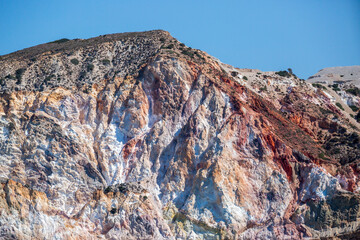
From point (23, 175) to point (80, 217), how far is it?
808 cm

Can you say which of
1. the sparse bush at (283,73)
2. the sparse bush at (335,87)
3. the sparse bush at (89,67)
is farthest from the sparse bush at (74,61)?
the sparse bush at (335,87)

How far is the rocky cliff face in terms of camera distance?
240 feet

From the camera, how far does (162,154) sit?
262ft

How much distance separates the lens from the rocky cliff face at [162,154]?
73125mm

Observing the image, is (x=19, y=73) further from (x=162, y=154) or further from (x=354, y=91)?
(x=354, y=91)

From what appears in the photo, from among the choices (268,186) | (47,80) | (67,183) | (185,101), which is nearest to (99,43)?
(47,80)

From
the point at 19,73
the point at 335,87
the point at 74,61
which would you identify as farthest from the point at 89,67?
the point at 335,87

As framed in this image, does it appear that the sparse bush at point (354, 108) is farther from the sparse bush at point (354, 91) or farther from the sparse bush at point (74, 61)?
the sparse bush at point (74, 61)

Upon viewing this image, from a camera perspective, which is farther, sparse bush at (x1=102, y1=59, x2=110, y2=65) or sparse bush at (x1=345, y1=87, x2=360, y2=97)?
sparse bush at (x1=345, y1=87, x2=360, y2=97)

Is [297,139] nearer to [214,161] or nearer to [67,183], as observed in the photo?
[214,161]

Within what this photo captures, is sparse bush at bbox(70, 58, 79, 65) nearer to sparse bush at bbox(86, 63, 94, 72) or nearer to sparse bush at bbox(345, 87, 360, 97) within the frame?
sparse bush at bbox(86, 63, 94, 72)

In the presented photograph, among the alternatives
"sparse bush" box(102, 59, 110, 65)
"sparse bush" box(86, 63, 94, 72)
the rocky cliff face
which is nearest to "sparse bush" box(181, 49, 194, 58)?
the rocky cliff face

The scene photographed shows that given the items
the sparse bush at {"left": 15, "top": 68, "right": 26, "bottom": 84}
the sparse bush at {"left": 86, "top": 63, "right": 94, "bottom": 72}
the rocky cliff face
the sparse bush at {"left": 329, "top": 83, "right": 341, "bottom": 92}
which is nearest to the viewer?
the rocky cliff face

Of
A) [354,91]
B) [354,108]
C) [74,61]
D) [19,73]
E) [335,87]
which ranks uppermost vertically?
[335,87]
